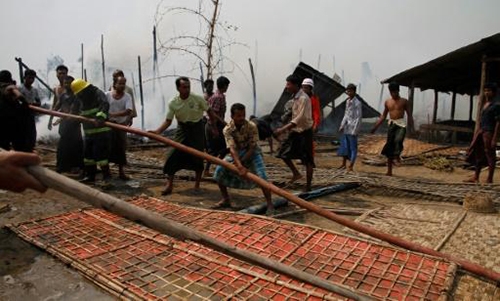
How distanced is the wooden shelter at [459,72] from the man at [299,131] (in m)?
5.88

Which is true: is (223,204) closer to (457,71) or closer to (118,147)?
(118,147)

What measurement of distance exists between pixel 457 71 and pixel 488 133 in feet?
26.1

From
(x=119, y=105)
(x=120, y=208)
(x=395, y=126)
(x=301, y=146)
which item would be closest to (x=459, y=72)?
(x=395, y=126)

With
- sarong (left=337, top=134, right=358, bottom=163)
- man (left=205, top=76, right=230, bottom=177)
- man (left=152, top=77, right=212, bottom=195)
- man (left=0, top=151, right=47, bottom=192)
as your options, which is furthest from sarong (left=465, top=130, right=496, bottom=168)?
man (left=0, top=151, right=47, bottom=192)

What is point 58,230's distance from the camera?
379 cm

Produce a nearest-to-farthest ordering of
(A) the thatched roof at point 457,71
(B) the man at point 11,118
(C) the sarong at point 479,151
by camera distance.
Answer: (B) the man at point 11,118, (C) the sarong at point 479,151, (A) the thatched roof at point 457,71

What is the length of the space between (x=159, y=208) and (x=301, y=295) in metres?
2.38

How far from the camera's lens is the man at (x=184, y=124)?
18.0 ft

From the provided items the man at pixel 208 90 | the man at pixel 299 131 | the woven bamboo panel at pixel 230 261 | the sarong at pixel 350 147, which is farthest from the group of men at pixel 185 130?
the sarong at pixel 350 147

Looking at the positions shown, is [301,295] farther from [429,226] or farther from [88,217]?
[88,217]

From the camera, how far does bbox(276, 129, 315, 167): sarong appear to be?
5.71 meters

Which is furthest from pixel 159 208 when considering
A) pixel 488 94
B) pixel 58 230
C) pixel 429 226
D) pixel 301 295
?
pixel 488 94

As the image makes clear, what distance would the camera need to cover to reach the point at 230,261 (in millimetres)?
3166

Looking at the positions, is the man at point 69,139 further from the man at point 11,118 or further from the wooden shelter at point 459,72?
the wooden shelter at point 459,72
